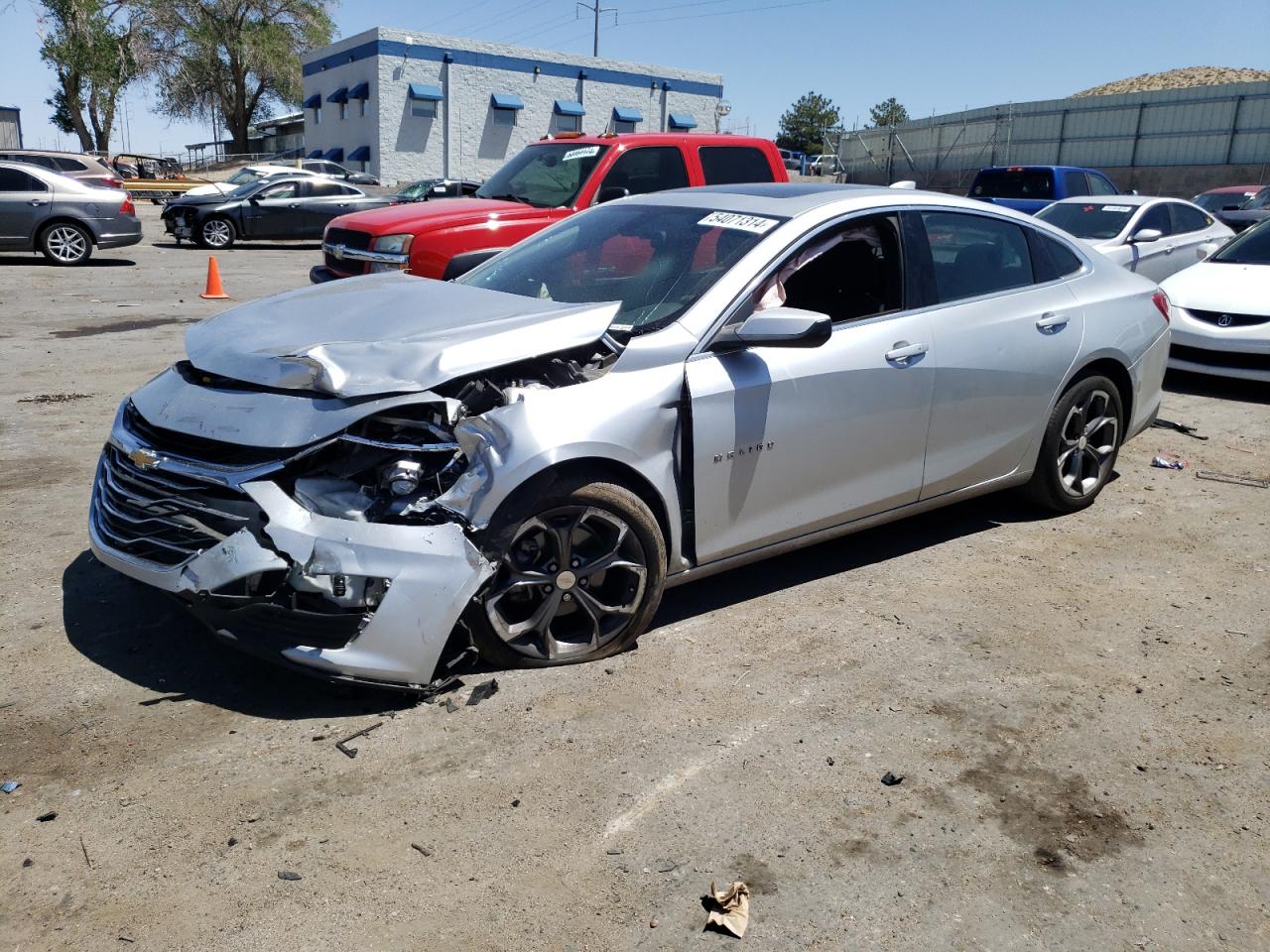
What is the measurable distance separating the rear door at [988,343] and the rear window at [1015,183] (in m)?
12.6

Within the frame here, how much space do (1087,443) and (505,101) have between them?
4460 centimetres

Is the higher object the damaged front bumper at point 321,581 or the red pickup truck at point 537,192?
the red pickup truck at point 537,192

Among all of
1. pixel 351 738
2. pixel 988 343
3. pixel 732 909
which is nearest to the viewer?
pixel 732 909

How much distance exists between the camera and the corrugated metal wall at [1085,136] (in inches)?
1179

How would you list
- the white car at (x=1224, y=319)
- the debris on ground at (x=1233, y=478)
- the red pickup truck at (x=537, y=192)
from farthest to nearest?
the red pickup truck at (x=537, y=192) → the white car at (x=1224, y=319) → the debris on ground at (x=1233, y=478)

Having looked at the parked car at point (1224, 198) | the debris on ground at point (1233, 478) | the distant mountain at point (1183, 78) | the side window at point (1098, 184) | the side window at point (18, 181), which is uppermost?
the distant mountain at point (1183, 78)

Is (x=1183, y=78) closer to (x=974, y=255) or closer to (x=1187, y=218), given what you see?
(x=1187, y=218)

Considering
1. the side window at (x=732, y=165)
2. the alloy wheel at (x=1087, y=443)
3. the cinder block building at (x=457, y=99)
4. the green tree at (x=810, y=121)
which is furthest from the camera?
the green tree at (x=810, y=121)

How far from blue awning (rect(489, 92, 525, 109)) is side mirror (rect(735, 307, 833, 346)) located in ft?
149

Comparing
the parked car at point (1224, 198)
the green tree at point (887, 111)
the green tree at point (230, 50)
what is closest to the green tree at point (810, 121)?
the green tree at point (887, 111)

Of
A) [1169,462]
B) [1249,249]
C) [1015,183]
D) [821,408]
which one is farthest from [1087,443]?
Answer: [1015,183]

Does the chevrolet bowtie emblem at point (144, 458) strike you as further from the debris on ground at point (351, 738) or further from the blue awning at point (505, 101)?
the blue awning at point (505, 101)

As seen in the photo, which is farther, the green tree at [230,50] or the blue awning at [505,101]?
the green tree at [230,50]

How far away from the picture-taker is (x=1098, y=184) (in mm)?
17219
